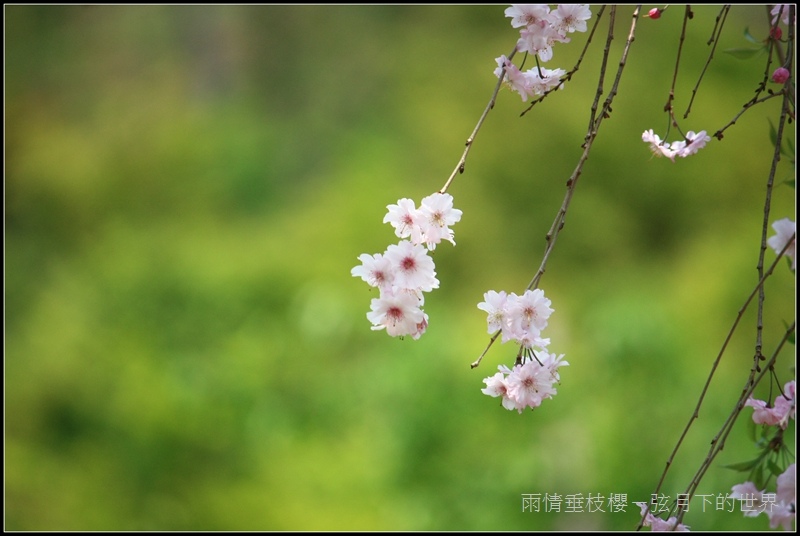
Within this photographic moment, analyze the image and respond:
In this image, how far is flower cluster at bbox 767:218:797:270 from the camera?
19.7 inches

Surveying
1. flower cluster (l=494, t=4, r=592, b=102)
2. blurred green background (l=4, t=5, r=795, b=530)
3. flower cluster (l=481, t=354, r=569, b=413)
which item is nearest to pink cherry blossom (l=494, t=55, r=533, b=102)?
flower cluster (l=494, t=4, r=592, b=102)

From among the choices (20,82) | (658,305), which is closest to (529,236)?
(658,305)

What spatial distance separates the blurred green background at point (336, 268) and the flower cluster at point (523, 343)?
3.62ft

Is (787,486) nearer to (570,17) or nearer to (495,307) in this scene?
(495,307)

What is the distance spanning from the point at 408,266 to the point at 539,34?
22 centimetres

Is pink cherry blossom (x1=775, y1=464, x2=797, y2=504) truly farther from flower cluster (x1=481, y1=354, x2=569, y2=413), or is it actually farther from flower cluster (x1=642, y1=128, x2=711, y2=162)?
flower cluster (x1=642, y1=128, x2=711, y2=162)

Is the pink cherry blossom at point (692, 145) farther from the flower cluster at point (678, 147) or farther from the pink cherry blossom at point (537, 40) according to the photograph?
the pink cherry blossom at point (537, 40)

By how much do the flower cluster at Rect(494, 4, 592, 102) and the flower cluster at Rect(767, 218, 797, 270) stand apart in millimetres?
206

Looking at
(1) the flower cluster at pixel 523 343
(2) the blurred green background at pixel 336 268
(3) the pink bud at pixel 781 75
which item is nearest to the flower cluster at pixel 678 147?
(3) the pink bud at pixel 781 75

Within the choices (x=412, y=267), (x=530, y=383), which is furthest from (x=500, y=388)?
(x=412, y=267)

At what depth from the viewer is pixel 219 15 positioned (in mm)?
3369

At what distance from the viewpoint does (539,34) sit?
0.60m

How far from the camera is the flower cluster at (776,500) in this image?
1.63ft

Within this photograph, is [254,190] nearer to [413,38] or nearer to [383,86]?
[383,86]
